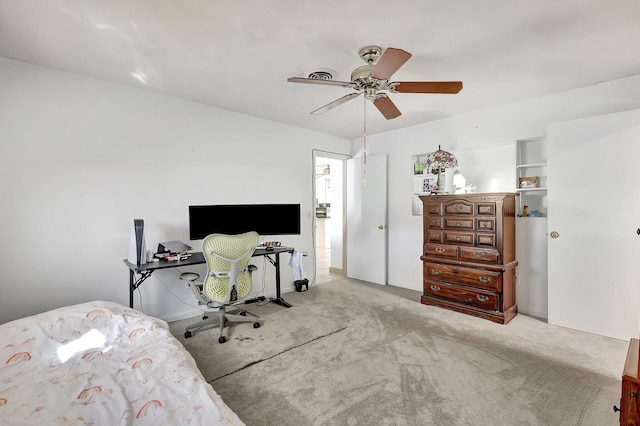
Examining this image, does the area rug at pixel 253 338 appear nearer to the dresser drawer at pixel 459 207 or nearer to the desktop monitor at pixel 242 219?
the desktop monitor at pixel 242 219

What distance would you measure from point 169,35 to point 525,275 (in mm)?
4226

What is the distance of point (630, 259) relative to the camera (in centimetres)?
276

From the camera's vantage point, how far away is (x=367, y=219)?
500cm

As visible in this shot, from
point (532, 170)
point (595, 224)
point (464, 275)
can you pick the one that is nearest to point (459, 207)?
point (464, 275)

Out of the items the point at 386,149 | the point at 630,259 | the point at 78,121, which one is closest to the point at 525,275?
the point at 630,259

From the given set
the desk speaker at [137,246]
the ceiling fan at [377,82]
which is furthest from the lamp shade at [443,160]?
the desk speaker at [137,246]

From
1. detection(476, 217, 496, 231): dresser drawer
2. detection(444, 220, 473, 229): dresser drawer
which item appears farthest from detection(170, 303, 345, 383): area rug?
detection(476, 217, 496, 231): dresser drawer

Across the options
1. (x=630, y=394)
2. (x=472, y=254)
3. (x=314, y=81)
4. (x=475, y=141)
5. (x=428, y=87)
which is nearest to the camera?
(x=630, y=394)

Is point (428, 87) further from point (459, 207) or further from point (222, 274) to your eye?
point (222, 274)

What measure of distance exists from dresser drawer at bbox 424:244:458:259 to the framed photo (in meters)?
1.02

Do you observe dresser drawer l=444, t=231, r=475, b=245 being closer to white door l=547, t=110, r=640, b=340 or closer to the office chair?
white door l=547, t=110, r=640, b=340

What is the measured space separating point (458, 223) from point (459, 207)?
0.19m

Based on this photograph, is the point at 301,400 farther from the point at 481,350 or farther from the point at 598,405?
the point at 598,405

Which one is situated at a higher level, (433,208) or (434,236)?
(433,208)
